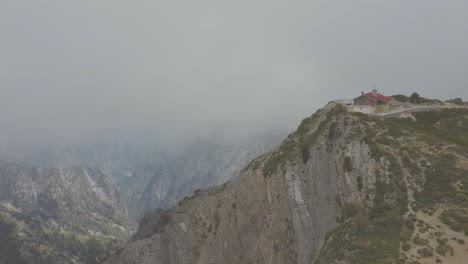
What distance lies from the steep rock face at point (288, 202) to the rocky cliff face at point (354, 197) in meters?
0.19

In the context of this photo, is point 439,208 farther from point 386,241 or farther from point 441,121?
point 441,121

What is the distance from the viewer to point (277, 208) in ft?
287

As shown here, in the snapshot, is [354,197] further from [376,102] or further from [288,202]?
[376,102]

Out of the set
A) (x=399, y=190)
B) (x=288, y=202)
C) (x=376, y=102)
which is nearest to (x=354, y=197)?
(x=399, y=190)

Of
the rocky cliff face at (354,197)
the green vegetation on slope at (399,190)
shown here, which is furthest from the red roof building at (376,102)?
the green vegetation on slope at (399,190)

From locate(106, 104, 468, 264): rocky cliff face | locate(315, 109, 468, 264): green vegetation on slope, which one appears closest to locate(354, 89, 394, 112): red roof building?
locate(106, 104, 468, 264): rocky cliff face

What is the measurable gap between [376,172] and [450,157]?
10.8 meters

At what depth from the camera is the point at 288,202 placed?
83938mm

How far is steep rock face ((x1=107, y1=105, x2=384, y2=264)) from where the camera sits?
74.4 metres

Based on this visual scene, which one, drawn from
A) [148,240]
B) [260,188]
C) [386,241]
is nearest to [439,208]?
[386,241]

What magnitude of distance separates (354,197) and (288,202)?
1722cm

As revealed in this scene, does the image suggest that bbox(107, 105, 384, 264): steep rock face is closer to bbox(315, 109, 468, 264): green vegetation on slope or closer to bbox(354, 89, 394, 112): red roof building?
bbox(315, 109, 468, 264): green vegetation on slope

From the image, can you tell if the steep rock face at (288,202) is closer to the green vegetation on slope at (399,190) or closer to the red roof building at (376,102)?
the green vegetation on slope at (399,190)

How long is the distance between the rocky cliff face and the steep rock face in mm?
190
